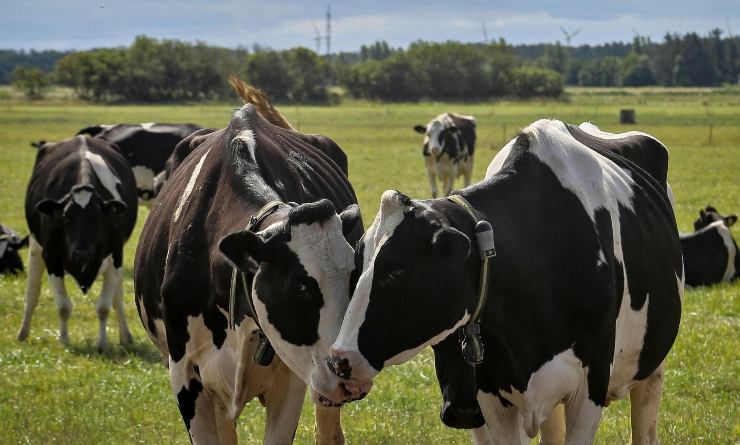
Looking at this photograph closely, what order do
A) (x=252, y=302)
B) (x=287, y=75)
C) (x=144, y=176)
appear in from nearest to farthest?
1. (x=252, y=302)
2. (x=144, y=176)
3. (x=287, y=75)

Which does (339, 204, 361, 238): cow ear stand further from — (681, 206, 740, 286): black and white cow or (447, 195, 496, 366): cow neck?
(681, 206, 740, 286): black and white cow

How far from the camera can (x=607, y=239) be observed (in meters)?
5.01

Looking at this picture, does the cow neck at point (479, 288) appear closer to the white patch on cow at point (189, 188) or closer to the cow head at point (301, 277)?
the cow head at point (301, 277)

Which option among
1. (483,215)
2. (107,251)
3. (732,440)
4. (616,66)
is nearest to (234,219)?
(483,215)

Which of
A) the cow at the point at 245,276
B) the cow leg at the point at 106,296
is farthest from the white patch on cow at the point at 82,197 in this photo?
the cow at the point at 245,276

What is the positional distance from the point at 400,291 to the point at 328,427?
2695mm

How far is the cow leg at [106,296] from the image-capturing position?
10570mm

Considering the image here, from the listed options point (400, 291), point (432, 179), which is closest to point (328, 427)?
point (400, 291)

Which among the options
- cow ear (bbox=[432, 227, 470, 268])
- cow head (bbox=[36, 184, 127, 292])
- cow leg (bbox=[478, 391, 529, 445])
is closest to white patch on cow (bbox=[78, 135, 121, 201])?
cow head (bbox=[36, 184, 127, 292])

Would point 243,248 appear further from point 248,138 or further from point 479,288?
point 248,138

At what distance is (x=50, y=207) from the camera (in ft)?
33.7

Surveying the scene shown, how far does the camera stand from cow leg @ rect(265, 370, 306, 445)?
5.62 m

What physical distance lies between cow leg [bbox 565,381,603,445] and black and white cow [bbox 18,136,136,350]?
21.1 feet

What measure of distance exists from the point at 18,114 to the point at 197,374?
231 feet
